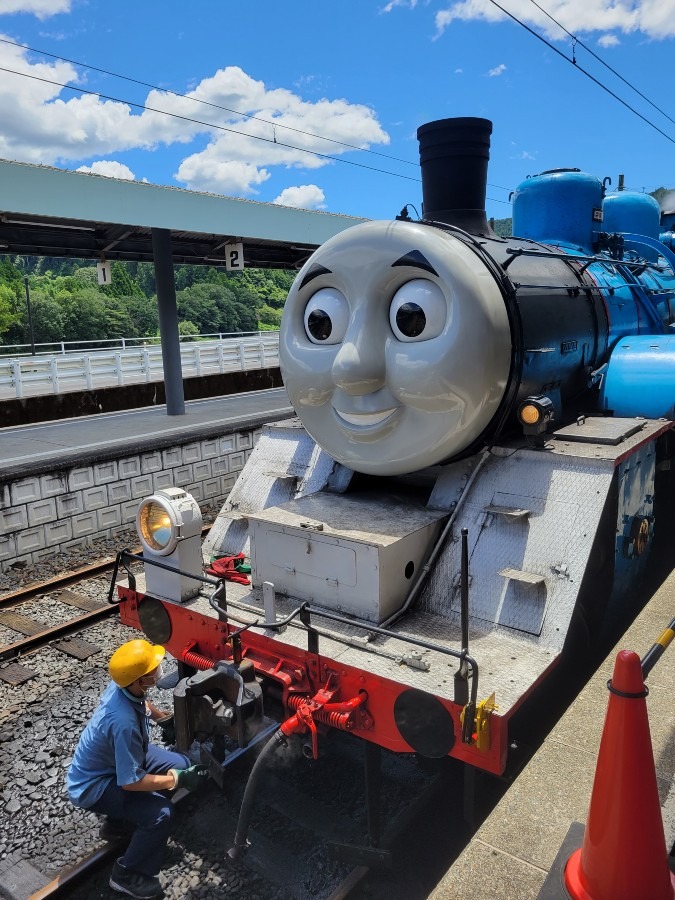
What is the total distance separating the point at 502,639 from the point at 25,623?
14.7 feet

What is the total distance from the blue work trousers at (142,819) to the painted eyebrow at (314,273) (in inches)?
111

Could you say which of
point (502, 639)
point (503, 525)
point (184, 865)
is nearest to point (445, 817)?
point (502, 639)

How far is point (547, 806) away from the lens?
7.35 ft

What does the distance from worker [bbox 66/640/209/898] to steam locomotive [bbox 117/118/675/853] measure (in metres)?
0.24

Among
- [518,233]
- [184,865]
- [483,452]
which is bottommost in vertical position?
[184,865]

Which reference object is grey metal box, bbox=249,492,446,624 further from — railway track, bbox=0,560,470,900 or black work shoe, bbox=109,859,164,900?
black work shoe, bbox=109,859,164,900

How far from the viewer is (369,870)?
318 centimetres

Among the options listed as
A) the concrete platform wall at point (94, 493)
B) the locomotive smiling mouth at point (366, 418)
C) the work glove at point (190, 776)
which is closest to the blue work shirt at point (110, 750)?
the work glove at point (190, 776)

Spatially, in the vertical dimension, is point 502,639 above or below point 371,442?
below

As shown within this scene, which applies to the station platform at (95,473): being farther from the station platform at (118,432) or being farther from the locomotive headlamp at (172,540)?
the locomotive headlamp at (172,540)

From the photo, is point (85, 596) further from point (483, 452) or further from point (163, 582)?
point (483, 452)

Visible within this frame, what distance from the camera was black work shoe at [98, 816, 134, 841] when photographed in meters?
3.37

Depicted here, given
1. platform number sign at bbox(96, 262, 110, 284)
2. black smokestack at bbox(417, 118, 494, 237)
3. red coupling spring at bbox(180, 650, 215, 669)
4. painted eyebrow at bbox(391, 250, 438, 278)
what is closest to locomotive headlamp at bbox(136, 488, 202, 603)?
red coupling spring at bbox(180, 650, 215, 669)

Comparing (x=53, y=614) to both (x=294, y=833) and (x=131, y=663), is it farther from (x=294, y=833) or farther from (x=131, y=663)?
(x=294, y=833)
